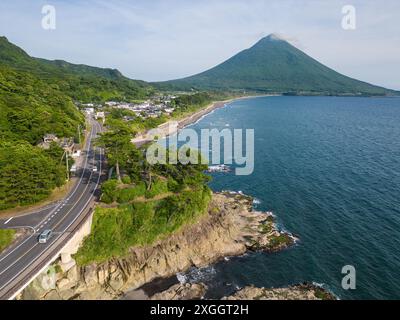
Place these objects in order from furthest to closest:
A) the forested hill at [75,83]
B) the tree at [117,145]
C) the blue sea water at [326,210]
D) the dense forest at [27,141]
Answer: the forested hill at [75,83], the tree at [117,145], the dense forest at [27,141], the blue sea water at [326,210]

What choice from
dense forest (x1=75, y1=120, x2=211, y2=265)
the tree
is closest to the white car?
dense forest (x1=75, y1=120, x2=211, y2=265)

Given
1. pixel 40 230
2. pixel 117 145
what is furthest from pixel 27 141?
pixel 40 230

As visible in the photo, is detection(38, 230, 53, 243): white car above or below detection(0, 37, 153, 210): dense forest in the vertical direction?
below

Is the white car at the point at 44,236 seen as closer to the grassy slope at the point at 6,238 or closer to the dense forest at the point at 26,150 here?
the grassy slope at the point at 6,238

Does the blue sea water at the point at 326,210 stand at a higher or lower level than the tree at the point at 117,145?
lower

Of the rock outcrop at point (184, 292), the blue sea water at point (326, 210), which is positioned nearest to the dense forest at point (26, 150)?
the rock outcrop at point (184, 292)

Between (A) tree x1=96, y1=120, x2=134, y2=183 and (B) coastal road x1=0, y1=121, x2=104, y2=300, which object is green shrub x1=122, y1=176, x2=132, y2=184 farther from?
(B) coastal road x1=0, y1=121, x2=104, y2=300

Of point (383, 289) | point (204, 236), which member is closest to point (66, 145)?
point (204, 236)

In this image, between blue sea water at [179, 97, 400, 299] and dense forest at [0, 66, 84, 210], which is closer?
blue sea water at [179, 97, 400, 299]
